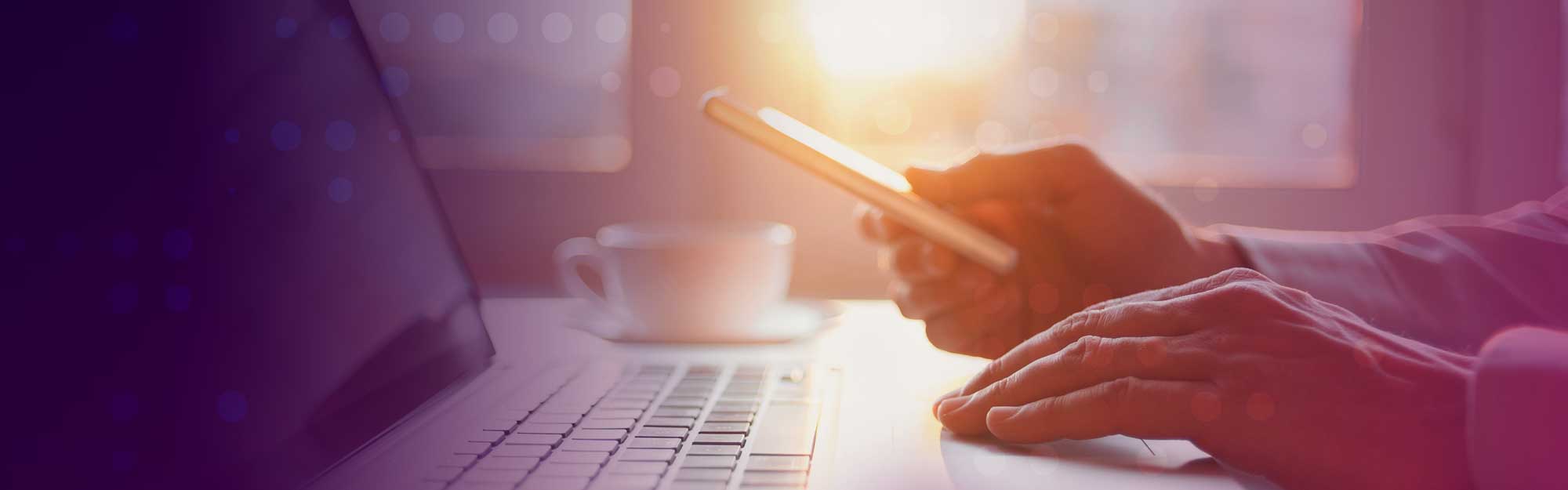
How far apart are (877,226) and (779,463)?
40cm

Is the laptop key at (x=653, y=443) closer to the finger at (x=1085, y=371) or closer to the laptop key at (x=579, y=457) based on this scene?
the laptop key at (x=579, y=457)

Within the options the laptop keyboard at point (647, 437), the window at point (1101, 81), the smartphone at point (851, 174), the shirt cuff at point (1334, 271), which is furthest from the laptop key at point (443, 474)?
the window at point (1101, 81)

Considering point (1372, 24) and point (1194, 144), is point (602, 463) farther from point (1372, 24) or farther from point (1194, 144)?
point (1372, 24)

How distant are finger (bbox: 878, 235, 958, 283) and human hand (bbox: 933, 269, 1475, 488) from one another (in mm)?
264

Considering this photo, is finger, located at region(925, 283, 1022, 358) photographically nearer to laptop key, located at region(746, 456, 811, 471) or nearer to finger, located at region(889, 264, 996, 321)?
finger, located at region(889, 264, 996, 321)

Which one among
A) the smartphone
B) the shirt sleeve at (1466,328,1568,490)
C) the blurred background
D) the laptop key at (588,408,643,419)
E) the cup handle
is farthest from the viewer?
the blurred background

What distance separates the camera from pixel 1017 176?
0.62 metres

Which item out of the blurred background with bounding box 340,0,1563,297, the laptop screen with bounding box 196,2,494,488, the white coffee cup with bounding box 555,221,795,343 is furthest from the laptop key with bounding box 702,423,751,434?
the blurred background with bounding box 340,0,1563,297

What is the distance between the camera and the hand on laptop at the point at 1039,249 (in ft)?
1.91

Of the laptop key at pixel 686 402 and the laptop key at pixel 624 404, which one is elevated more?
the laptop key at pixel 624 404

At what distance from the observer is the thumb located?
60cm

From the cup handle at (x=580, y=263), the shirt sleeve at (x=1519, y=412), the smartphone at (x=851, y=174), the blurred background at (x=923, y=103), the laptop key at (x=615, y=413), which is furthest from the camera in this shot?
the blurred background at (x=923, y=103)

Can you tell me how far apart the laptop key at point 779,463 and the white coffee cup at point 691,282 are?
0.27 metres

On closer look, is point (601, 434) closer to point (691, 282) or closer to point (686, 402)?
point (686, 402)
